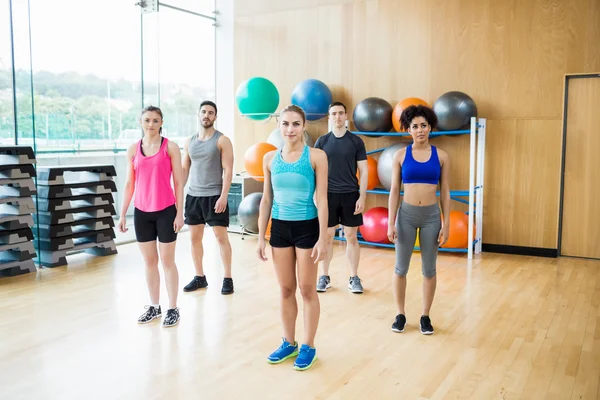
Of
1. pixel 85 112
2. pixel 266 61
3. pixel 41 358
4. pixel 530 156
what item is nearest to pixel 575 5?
pixel 530 156

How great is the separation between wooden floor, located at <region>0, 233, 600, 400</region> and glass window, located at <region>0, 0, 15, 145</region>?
1.40m

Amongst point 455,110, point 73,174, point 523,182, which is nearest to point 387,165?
point 455,110

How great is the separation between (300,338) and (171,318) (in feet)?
3.08

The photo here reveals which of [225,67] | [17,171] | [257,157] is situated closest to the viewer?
[17,171]

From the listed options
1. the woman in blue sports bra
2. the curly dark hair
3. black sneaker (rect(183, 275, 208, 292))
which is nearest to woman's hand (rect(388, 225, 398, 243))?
the woman in blue sports bra

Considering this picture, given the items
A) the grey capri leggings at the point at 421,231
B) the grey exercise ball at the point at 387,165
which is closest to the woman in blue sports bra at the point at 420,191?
the grey capri leggings at the point at 421,231

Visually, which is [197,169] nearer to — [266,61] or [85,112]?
[85,112]

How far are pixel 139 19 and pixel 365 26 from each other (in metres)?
2.80

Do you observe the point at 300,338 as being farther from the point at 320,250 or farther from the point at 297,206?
the point at 297,206

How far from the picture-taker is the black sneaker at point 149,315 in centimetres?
406

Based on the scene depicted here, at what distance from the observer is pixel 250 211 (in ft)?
23.2

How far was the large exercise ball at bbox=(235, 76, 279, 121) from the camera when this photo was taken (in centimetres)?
727

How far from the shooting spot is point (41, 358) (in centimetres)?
341

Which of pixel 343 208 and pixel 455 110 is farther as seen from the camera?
pixel 455 110
